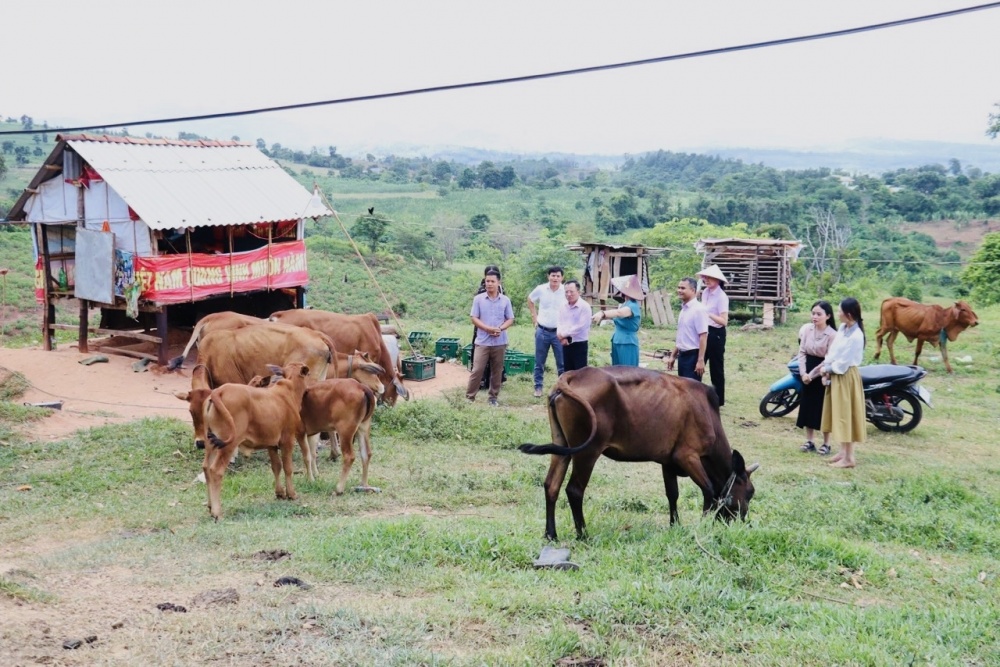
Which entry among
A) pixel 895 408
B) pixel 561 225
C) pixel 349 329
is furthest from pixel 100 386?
pixel 561 225

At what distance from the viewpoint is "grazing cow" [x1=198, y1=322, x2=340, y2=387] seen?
10781 millimetres

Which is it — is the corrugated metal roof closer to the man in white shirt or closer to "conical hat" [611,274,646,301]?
the man in white shirt

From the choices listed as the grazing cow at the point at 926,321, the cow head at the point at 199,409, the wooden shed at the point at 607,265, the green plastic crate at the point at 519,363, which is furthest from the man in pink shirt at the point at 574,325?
the wooden shed at the point at 607,265

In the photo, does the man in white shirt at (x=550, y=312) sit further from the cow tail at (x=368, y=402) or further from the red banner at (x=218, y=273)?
the red banner at (x=218, y=273)

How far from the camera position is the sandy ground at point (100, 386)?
12234 millimetres

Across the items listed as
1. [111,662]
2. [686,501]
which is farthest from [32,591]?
[686,501]

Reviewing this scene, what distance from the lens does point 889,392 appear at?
41.8 ft

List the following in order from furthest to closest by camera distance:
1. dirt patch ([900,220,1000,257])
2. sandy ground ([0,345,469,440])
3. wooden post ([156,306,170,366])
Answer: dirt patch ([900,220,1000,257]) → wooden post ([156,306,170,366]) → sandy ground ([0,345,469,440])

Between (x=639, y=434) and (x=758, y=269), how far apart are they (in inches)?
885

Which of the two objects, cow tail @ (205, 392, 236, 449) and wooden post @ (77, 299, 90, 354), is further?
wooden post @ (77, 299, 90, 354)

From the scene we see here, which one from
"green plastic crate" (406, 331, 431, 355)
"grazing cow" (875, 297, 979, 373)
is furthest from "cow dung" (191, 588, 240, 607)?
"grazing cow" (875, 297, 979, 373)

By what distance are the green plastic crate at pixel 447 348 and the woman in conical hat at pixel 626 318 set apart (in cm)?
624

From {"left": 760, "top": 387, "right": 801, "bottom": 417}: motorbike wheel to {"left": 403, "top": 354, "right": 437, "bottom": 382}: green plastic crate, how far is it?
17.9 ft

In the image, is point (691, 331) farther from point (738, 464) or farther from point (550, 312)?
point (738, 464)
